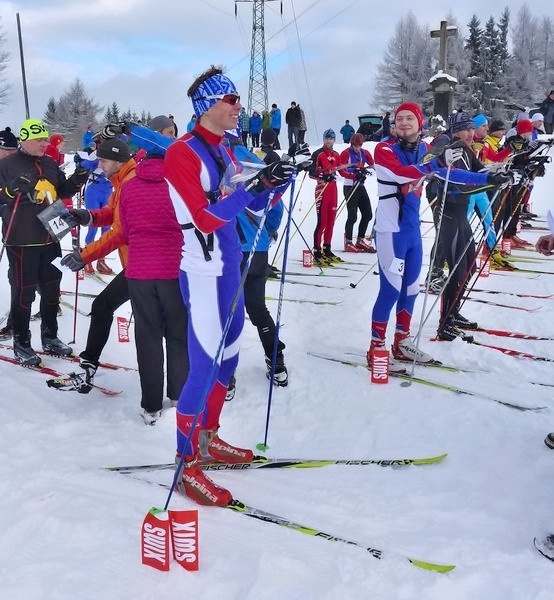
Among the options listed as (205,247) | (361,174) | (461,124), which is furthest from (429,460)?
(361,174)

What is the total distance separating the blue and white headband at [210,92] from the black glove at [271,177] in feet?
1.76

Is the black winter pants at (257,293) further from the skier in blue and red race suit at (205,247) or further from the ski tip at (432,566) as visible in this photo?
the ski tip at (432,566)

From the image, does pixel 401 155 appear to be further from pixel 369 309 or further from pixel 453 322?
pixel 369 309

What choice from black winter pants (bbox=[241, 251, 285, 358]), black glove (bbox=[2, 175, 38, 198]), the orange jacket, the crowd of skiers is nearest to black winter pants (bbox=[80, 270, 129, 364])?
the crowd of skiers

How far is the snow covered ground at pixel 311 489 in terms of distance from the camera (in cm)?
225

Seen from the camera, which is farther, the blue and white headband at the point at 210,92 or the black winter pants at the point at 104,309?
the black winter pants at the point at 104,309

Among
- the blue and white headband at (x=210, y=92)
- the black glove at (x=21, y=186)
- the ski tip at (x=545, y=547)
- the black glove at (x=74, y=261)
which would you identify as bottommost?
the ski tip at (x=545, y=547)

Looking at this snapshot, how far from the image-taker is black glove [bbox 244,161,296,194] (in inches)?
99.7

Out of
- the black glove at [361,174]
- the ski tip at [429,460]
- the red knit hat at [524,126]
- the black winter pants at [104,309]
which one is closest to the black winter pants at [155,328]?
the black winter pants at [104,309]

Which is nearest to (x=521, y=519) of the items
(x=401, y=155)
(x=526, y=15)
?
(x=401, y=155)

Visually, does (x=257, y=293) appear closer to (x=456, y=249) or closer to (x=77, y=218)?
(x=77, y=218)

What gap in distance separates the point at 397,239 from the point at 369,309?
2.32 m

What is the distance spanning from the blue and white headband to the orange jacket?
1.28 meters

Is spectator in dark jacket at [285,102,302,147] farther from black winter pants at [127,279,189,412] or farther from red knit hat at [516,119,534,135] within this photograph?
black winter pants at [127,279,189,412]
